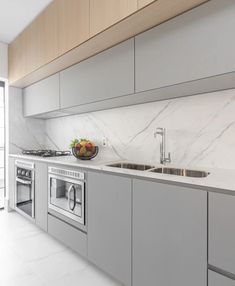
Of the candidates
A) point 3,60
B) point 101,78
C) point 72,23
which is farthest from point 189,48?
point 3,60

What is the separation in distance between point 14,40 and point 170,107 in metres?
2.68

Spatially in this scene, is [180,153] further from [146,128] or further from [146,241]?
[146,241]

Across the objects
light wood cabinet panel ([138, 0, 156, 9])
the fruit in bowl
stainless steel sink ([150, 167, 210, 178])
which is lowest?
stainless steel sink ([150, 167, 210, 178])

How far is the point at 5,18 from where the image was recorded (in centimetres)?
258

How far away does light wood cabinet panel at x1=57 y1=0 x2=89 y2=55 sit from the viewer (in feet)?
5.95

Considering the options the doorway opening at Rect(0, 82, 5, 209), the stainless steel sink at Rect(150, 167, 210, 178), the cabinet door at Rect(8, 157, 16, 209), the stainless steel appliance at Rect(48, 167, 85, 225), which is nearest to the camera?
the stainless steel sink at Rect(150, 167, 210, 178)

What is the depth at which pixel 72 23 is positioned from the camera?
196 centimetres

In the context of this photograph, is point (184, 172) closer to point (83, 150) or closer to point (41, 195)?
point (83, 150)

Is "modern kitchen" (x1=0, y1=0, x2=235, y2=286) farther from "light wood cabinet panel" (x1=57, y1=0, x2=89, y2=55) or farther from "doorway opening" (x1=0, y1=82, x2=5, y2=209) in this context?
"doorway opening" (x1=0, y1=82, x2=5, y2=209)

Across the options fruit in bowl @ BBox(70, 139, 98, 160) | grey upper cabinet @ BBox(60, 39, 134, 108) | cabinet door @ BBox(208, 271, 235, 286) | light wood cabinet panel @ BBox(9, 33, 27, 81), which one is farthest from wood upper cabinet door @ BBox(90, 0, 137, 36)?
cabinet door @ BBox(208, 271, 235, 286)

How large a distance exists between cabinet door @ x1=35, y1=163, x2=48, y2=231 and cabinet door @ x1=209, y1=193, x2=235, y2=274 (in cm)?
188

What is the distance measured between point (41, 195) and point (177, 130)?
174cm

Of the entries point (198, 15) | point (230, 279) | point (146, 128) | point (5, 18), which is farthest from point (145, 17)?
point (5, 18)

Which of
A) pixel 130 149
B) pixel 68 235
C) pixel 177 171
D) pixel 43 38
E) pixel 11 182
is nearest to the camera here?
pixel 177 171
